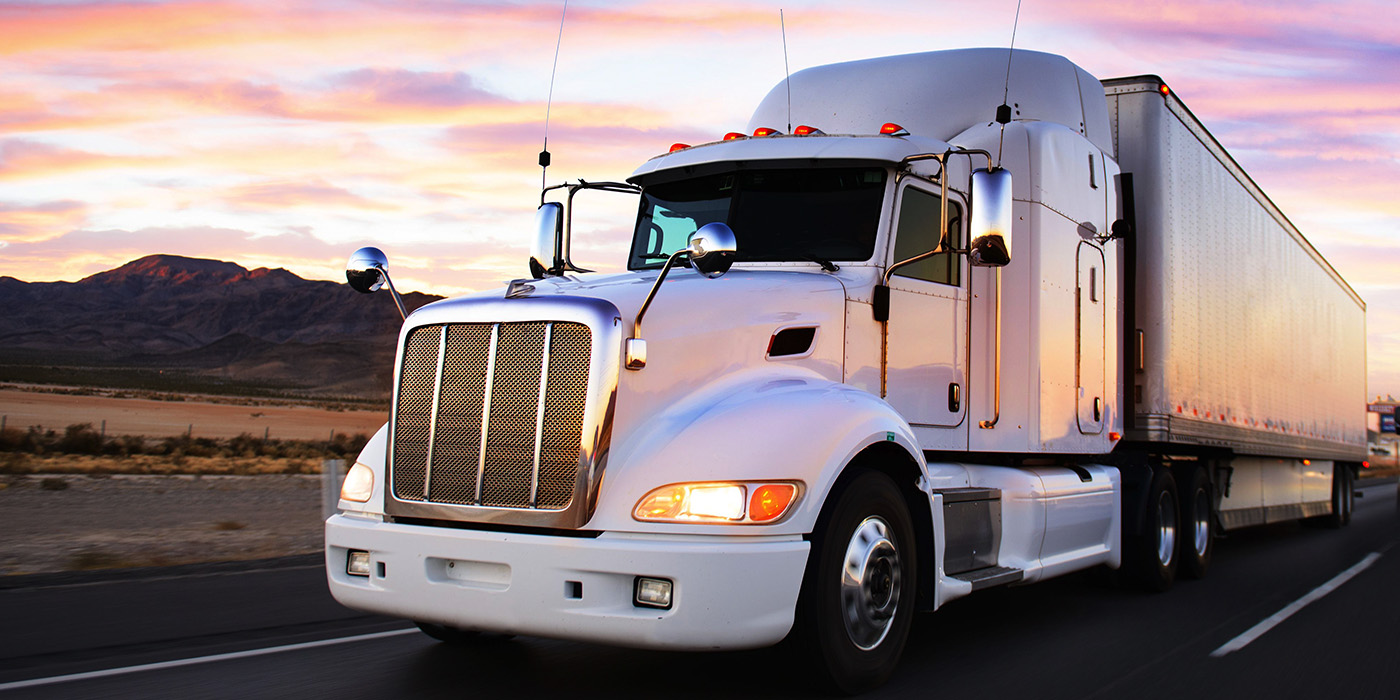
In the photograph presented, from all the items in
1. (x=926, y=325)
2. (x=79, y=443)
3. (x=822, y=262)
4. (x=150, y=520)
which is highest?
(x=822, y=262)

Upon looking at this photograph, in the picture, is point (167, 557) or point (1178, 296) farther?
point (167, 557)

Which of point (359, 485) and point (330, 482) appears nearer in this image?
point (359, 485)

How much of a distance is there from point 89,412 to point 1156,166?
73.8 metres

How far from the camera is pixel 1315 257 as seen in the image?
16.8 meters

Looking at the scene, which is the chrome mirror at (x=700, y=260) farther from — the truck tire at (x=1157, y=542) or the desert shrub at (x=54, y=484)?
the desert shrub at (x=54, y=484)

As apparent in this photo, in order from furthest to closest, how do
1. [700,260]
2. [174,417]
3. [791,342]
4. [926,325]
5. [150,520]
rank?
[174,417] < [150,520] < [926,325] < [791,342] < [700,260]

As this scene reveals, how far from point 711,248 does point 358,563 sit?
2.16m

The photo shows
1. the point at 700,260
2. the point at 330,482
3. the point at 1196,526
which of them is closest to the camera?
the point at 700,260

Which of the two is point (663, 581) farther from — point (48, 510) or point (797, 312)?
point (48, 510)

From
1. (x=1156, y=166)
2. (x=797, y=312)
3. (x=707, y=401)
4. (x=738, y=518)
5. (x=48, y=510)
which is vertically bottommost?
(x=48, y=510)

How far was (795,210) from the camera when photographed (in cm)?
682

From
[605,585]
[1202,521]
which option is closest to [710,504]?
[605,585]

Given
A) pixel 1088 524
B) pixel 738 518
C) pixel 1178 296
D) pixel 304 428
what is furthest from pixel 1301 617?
pixel 304 428

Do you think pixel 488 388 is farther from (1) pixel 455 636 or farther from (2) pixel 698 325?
(1) pixel 455 636
